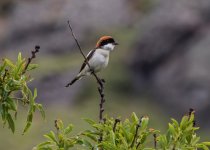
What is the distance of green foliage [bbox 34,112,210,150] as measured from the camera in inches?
242

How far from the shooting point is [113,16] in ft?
164

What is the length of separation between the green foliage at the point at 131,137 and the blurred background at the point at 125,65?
23.1 m

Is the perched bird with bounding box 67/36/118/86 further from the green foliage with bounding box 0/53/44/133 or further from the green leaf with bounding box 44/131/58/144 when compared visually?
the green leaf with bounding box 44/131/58/144

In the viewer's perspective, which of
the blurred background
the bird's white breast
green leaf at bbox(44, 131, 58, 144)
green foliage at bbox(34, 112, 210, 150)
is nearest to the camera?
green foliage at bbox(34, 112, 210, 150)

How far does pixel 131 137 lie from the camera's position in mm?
6191

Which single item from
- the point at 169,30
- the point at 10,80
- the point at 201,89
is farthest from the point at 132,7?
the point at 10,80

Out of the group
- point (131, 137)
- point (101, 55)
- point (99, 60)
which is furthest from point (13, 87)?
point (101, 55)

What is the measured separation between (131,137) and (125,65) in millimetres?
33143

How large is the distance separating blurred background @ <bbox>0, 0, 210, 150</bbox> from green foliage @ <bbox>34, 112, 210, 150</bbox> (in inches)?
909

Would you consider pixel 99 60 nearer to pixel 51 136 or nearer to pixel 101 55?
pixel 101 55

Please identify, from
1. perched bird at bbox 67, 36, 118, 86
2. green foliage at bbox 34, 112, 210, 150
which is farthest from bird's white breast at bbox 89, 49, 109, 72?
green foliage at bbox 34, 112, 210, 150

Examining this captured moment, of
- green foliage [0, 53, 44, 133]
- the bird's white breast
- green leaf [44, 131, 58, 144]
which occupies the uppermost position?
the bird's white breast

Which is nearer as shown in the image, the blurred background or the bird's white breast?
the bird's white breast

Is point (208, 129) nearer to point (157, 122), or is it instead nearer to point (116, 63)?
point (157, 122)
